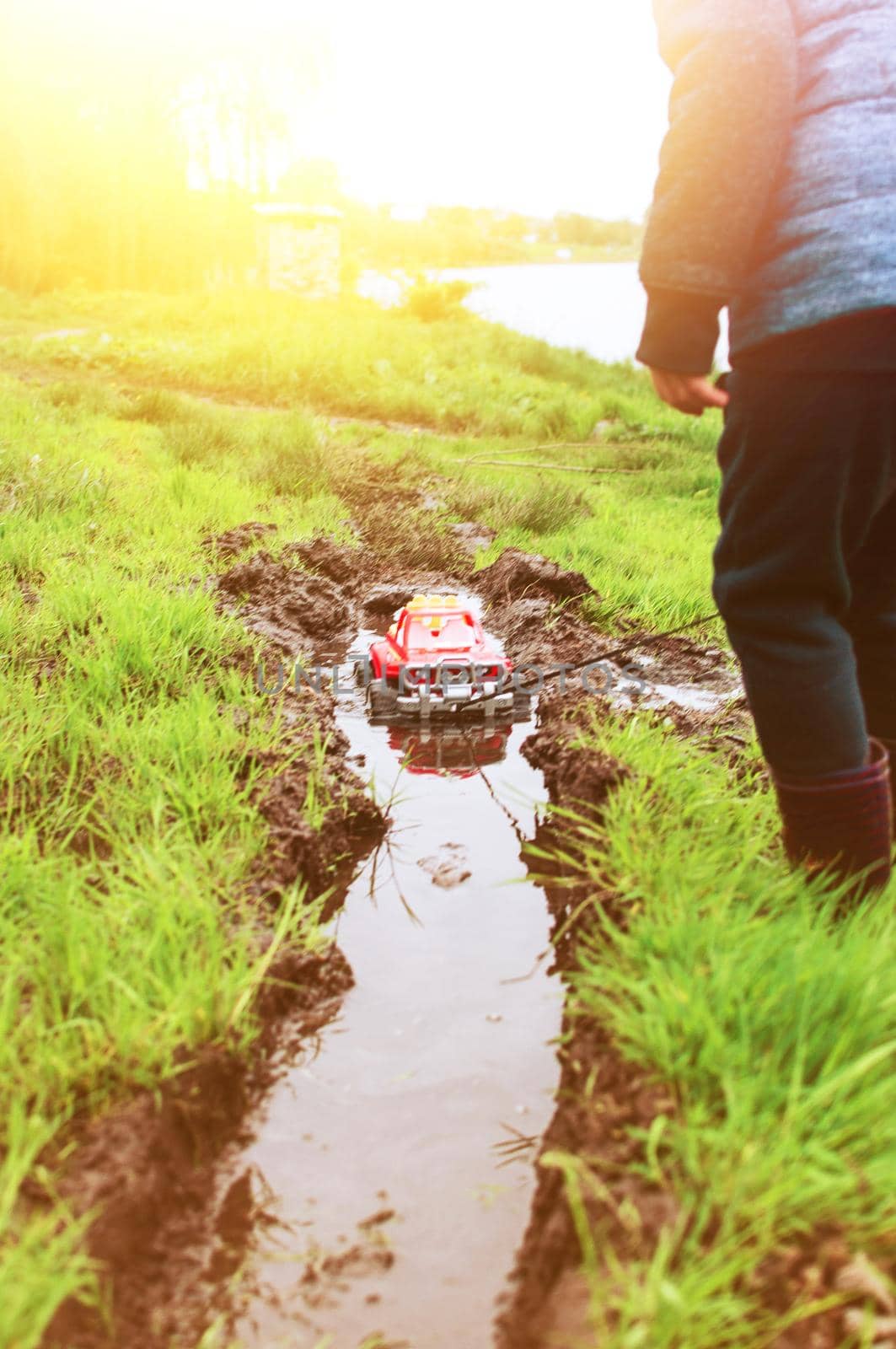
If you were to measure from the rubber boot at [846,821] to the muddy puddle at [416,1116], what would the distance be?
25.0 inches

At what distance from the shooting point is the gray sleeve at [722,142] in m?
1.85

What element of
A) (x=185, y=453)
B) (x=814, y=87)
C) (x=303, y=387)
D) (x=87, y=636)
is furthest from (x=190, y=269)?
(x=814, y=87)

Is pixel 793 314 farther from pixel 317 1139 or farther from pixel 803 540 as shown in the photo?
pixel 317 1139

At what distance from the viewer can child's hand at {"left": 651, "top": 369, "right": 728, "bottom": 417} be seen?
2020mm

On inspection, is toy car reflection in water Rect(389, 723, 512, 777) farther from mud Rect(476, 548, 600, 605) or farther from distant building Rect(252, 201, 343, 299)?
distant building Rect(252, 201, 343, 299)

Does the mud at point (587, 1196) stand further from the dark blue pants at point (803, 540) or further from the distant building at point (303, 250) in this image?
the distant building at point (303, 250)

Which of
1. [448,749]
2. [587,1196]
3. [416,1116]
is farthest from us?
[448,749]

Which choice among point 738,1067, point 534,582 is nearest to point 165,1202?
point 738,1067

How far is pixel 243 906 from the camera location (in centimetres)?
235

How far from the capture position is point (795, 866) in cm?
225

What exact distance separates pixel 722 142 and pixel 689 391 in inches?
16.5

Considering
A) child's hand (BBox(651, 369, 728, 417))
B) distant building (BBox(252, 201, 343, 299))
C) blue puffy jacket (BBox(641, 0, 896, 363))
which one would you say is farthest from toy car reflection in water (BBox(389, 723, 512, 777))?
distant building (BBox(252, 201, 343, 299))

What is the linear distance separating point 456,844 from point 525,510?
3743mm

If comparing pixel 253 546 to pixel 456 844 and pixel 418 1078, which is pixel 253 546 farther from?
pixel 418 1078
